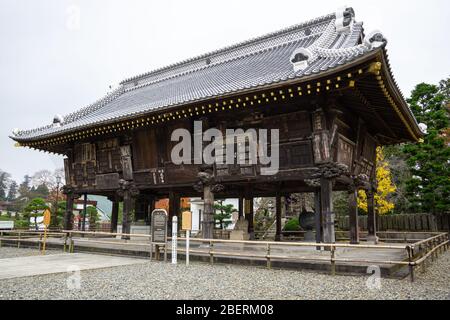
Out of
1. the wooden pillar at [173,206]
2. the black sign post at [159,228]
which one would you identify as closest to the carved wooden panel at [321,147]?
the black sign post at [159,228]

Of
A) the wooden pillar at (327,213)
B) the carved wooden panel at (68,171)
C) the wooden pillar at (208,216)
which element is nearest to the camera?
the wooden pillar at (327,213)

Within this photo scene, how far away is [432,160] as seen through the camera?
22266mm

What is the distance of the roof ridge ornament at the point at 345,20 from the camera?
15.0 m

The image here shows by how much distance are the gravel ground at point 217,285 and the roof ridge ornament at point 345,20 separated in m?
10.4

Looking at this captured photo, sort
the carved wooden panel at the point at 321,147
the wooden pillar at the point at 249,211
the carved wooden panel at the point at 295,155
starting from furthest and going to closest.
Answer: the wooden pillar at the point at 249,211 < the carved wooden panel at the point at 295,155 < the carved wooden panel at the point at 321,147

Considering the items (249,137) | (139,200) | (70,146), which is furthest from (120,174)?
(249,137)

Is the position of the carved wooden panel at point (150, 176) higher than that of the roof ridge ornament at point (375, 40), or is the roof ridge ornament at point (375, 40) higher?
the roof ridge ornament at point (375, 40)

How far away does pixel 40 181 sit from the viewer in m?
60.0

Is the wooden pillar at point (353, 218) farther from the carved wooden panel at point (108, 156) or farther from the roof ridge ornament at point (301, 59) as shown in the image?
the carved wooden panel at point (108, 156)

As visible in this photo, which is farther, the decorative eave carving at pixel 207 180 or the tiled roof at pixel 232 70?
the decorative eave carving at pixel 207 180

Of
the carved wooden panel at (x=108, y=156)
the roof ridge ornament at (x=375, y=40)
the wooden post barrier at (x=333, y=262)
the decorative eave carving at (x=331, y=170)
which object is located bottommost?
the wooden post barrier at (x=333, y=262)

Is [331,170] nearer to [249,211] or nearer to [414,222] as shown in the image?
[249,211]

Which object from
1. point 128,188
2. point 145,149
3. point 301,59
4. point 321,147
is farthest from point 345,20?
point 128,188

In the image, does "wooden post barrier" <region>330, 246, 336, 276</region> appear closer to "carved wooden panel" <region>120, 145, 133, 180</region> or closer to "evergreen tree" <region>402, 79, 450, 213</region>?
"carved wooden panel" <region>120, 145, 133, 180</region>
